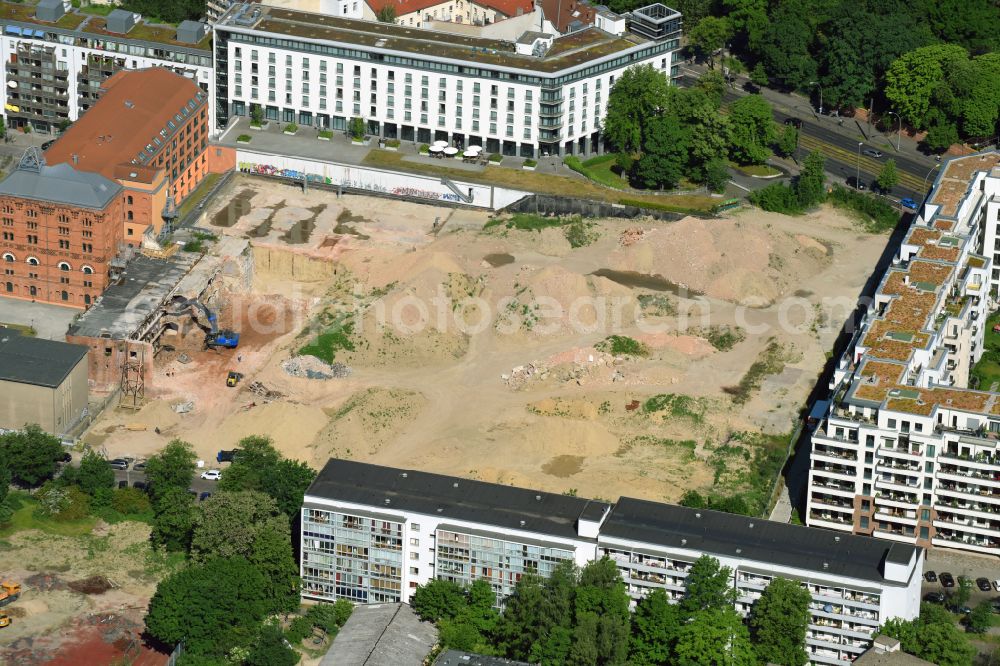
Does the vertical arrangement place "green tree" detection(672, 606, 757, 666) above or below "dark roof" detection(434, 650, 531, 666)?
above

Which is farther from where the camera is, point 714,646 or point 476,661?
point 476,661

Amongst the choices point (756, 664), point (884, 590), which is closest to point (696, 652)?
point (756, 664)

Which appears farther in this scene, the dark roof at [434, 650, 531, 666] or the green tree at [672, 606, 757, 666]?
the green tree at [672, 606, 757, 666]

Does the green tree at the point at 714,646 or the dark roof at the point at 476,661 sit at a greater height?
the green tree at the point at 714,646

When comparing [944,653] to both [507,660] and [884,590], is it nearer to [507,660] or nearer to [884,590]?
[884,590]

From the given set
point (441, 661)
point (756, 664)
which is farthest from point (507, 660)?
point (756, 664)

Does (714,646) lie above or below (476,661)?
above

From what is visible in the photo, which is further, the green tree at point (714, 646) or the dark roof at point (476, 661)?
the green tree at point (714, 646)
